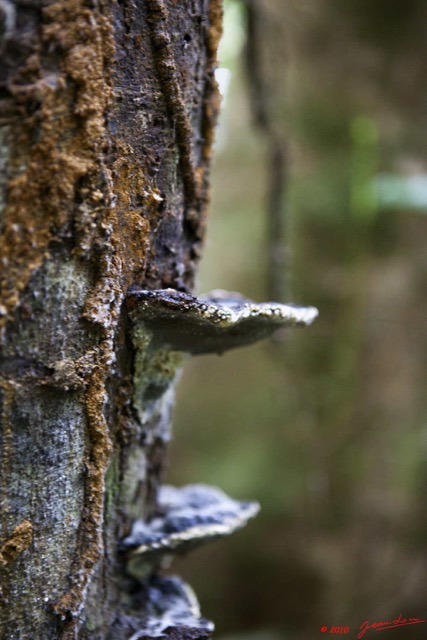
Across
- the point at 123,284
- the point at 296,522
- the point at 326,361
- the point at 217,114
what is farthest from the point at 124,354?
the point at 296,522

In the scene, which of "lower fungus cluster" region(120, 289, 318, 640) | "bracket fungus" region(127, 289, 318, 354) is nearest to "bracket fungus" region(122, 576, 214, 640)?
"lower fungus cluster" region(120, 289, 318, 640)

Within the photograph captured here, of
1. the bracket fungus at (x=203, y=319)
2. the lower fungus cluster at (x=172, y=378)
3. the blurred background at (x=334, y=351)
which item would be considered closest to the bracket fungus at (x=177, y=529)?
the lower fungus cluster at (x=172, y=378)

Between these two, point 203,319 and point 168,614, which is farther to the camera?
point 168,614

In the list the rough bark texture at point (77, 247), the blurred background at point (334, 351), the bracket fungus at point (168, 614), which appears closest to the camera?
the rough bark texture at point (77, 247)

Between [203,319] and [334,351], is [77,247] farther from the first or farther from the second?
[334,351]

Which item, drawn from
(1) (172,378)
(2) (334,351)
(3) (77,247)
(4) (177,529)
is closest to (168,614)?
(4) (177,529)

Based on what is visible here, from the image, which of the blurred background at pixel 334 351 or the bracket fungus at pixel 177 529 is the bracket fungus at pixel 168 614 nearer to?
the bracket fungus at pixel 177 529

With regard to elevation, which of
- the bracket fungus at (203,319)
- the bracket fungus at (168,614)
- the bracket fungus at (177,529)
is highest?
the bracket fungus at (203,319)
